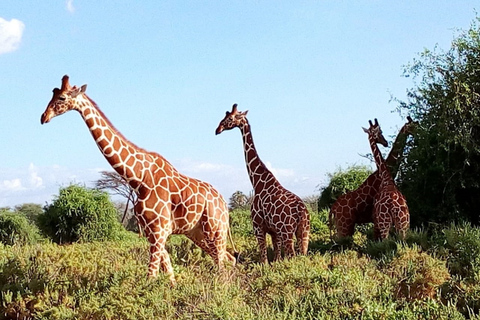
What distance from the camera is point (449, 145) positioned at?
→ 9.41 metres

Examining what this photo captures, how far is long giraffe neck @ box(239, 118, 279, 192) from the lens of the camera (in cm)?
877

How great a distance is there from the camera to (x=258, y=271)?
23.1 feet

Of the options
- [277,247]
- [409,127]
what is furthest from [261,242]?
[409,127]

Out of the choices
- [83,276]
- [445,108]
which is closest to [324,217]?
[445,108]

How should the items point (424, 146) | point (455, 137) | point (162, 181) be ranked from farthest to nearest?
point (424, 146) < point (455, 137) < point (162, 181)

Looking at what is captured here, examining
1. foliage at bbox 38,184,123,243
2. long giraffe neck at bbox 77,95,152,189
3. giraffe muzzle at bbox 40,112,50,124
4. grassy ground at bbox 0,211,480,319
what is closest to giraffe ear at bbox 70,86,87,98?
long giraffe neck at bbox 77,95,152,189

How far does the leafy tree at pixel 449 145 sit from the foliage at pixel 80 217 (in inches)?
251

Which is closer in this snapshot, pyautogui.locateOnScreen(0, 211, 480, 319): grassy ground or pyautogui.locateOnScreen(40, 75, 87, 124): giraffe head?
pyautogui.locateOnScreen(0, 211, 480, 319): grassy ground

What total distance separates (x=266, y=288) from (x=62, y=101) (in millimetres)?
2923

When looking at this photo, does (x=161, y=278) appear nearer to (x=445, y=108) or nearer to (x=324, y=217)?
(x=445, y=108)

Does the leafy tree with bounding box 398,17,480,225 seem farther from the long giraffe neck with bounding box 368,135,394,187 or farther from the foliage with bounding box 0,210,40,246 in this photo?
the foliage with bounding box 0,210,40,246

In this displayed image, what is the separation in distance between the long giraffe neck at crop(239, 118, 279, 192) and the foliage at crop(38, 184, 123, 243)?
488 cm

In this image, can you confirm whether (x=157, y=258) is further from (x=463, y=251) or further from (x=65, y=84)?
(x=463, y=251)

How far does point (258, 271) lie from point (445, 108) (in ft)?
14.9
